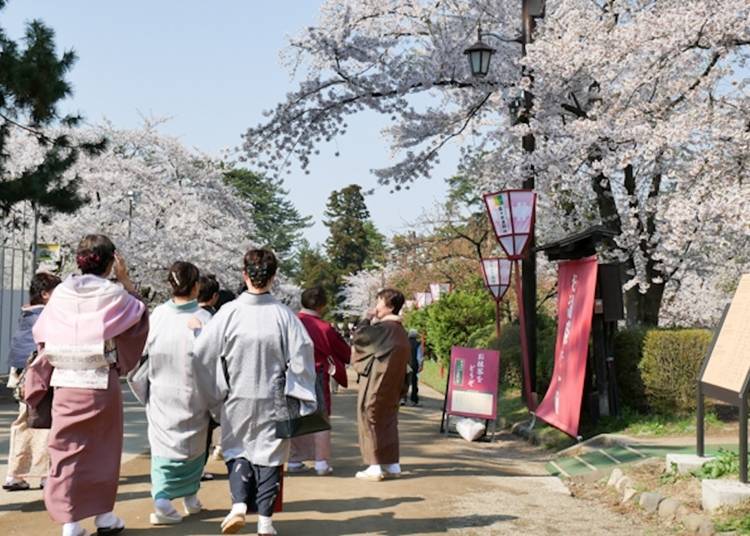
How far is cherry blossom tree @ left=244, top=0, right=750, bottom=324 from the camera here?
37.7 ft

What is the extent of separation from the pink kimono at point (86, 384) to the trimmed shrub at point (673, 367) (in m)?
7.08

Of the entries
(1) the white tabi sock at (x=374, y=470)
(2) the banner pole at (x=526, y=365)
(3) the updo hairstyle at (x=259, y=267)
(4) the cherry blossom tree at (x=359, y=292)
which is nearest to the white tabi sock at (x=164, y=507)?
(3) the updo hairstyle at (x=259, y=267)

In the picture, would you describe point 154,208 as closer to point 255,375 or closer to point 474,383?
point 474,383

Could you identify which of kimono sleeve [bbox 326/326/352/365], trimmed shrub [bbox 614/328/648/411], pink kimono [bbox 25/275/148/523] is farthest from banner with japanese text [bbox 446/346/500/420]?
pink kimono [bbox 25/275/148/523]

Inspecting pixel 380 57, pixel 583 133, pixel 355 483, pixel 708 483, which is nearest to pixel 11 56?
pixel 380 57

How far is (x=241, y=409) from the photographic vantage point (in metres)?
5.11

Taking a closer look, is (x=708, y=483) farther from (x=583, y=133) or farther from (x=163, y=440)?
(x=583, y=133)

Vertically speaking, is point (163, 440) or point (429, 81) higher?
point (429, 81)

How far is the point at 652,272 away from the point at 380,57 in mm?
5790

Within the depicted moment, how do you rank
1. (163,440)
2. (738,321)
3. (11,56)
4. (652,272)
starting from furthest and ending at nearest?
(652,272)
(11,56)
(738,321)
(163,440)

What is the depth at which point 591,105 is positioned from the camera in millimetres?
14102

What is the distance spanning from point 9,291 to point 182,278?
15.3 meters

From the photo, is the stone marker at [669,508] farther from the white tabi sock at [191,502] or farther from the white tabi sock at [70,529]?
the white tabi sock at [70,529]

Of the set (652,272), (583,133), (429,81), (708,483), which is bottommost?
(708,483)
